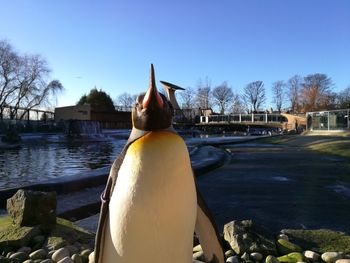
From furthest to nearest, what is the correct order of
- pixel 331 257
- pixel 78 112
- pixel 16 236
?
pixel 78 112, pixel 16 236, pixel 331 257

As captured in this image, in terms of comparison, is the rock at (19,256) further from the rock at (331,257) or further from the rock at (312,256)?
the rock at (331,257)

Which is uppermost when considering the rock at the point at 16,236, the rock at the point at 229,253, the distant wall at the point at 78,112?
the distant wall at the point at 78,112

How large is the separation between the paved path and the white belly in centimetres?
342

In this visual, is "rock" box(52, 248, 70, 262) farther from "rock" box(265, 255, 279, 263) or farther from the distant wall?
the distant wall

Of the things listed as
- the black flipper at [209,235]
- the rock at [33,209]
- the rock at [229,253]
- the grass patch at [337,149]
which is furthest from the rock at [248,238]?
the grass patch at [337,149]

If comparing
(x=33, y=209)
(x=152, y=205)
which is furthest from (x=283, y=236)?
(x=33, y=209)

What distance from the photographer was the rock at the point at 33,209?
4.45 meters

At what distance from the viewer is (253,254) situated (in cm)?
386

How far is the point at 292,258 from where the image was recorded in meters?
3.79

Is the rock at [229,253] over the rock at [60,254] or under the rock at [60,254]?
under

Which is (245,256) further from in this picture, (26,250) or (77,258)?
(26,250)

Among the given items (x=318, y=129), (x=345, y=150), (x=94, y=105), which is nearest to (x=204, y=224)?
(x=345, y=150)

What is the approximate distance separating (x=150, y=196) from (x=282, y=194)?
20.5ft

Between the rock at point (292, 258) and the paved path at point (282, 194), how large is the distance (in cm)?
158
